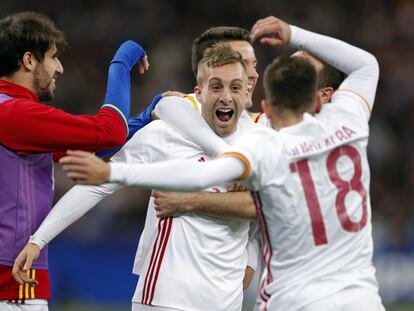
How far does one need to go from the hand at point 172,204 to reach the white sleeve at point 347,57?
1.07 metres

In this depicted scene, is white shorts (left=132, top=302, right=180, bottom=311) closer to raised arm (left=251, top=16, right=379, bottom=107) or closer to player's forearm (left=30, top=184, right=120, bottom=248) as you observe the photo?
player's forearm (left=30, top=184, right=120, bottom=248)

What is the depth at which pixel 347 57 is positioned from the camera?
4.54 meters

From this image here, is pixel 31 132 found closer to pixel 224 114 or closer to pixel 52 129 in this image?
pixel 52 129

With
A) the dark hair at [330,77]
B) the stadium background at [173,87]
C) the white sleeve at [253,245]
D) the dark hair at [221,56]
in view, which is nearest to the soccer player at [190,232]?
the dark hair at [221,56]

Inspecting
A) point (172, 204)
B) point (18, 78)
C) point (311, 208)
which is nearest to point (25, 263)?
point (172, 204)

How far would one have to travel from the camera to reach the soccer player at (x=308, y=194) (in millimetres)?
4148

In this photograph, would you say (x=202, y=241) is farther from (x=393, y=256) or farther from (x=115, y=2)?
(x=115, y=2)

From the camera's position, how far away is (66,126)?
475 cm

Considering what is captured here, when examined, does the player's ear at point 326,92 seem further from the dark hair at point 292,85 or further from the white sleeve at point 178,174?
the white sleeve at point 178,174

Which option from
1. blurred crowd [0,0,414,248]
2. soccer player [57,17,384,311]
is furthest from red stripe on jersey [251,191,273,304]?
blurred crowd [0,0,414,248]

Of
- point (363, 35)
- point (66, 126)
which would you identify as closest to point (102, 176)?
point (66, 126)

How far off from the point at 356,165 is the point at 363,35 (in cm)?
1309

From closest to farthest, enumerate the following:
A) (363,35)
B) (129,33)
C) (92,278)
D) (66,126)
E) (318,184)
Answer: (318,184)
(66,126)
(92,278)
(129,33)
(363,35)

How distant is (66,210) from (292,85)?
1607 millimetres
